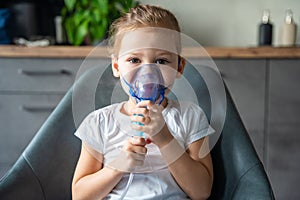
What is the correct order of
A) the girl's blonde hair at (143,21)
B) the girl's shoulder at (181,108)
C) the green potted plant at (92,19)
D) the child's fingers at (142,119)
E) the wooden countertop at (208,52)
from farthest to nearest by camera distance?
the green potted plant at (92,19) < the wooden countertop at (208,52) < the girl's shoulder at (181,108) < the girl's blonde hair at (143,21) < the child's fingers at (142,119)

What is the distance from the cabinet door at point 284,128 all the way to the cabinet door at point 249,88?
4 cm

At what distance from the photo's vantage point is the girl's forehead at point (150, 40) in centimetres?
71

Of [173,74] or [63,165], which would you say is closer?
[173,74]

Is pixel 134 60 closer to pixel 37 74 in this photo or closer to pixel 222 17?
pixel 37 74

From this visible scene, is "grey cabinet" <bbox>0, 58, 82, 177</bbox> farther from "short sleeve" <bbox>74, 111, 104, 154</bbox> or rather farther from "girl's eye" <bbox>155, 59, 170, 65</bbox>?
"girl's eye" <bbox>155, 59, 170, 65</bbox>

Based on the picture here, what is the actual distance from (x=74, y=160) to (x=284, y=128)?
1044 mm

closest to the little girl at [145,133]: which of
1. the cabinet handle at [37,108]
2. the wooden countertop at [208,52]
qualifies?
the wooden countertop at [208,52]

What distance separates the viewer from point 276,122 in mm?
1673

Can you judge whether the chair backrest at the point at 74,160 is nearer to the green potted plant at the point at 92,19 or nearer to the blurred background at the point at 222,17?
the green potted plant at the point at 92,19

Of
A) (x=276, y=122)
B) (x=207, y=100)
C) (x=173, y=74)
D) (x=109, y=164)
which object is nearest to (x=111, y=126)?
(x=109, y=164)

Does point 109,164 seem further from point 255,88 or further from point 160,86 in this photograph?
point 255,88

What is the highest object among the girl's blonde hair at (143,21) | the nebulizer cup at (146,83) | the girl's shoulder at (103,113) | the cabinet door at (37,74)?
the girl's blonde hair at (143,21)

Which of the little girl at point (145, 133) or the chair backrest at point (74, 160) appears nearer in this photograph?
the little girl at point (145, 133)

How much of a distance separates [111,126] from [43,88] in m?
0.91
